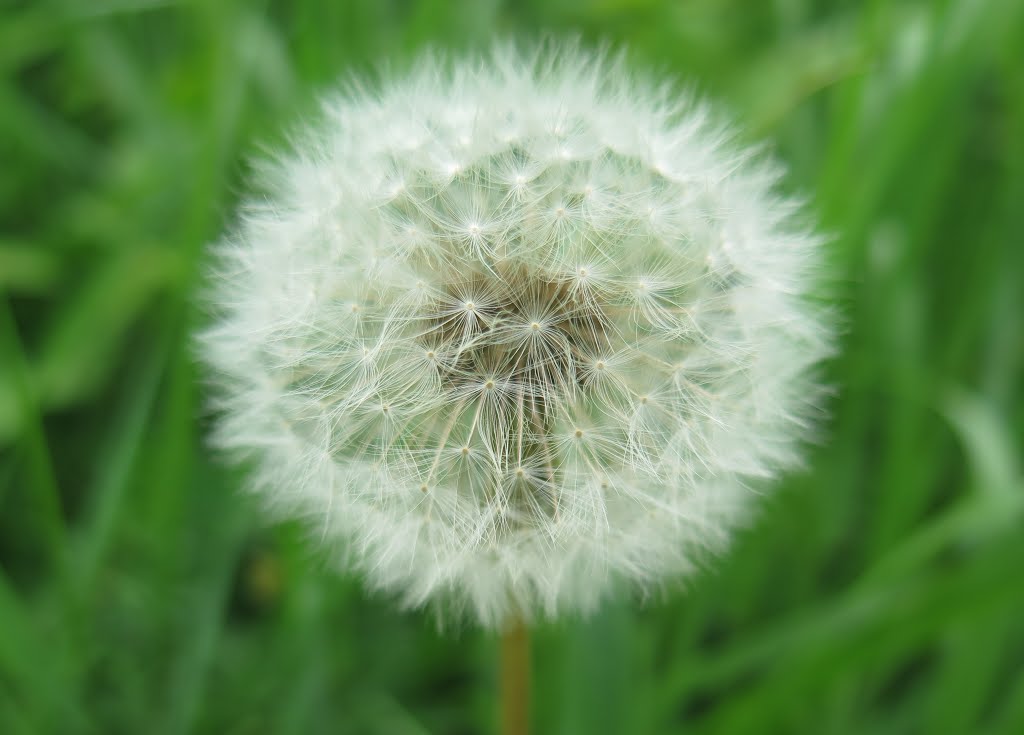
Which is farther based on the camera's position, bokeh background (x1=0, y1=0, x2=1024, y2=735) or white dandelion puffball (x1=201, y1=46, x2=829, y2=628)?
bokeh background (x1=0, y1=0, x2=1024, y2=735)

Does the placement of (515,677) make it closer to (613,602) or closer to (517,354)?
(613,602)

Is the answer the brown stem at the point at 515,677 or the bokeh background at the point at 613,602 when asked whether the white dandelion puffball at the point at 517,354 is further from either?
the bokeh background at the point at 613,602

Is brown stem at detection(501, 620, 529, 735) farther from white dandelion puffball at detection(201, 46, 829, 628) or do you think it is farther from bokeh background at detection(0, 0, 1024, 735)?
bokeh background at detection(0, 0, 1024, 735)

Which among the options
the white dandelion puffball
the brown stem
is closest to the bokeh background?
the brown stem

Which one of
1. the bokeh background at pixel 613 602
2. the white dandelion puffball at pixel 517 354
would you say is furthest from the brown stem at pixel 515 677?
the bokeh background at pixel 613 602

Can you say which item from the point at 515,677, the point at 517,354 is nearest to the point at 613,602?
the point at 515,677

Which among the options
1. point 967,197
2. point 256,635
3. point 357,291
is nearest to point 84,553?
point 256,635
